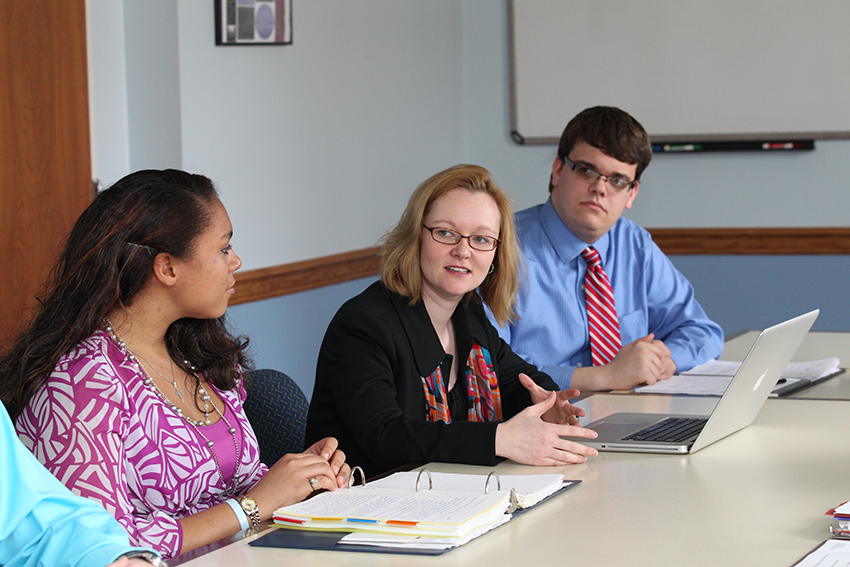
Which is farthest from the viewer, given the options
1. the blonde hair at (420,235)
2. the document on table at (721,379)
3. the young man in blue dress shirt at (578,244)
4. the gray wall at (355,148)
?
the gray wall at (355,148)

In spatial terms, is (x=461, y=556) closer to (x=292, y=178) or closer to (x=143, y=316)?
(x=143, y=316)

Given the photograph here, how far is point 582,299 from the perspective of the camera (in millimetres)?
2562

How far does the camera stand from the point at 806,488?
1391mm

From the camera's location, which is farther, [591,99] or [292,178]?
[591,99]

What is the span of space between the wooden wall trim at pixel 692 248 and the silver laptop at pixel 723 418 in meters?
1.89

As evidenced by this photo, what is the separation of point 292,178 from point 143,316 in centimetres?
209

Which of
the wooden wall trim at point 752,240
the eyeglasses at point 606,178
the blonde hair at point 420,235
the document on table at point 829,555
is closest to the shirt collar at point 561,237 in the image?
the eyeglasses at point 606,178

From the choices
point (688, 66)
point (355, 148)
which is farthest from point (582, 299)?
point (688, 66)

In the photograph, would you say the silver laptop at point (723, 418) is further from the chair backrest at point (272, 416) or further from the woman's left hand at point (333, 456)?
the chair backrest at point (272, 416)

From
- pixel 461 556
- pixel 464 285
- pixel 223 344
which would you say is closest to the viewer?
pixel 461 556

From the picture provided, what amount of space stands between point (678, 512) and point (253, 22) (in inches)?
96.9

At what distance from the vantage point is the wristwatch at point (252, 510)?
1.35 metres

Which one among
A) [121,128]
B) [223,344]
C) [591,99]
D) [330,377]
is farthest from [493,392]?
[591,99]

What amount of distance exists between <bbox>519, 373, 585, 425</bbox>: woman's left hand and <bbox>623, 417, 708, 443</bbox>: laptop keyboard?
4.6 inches
